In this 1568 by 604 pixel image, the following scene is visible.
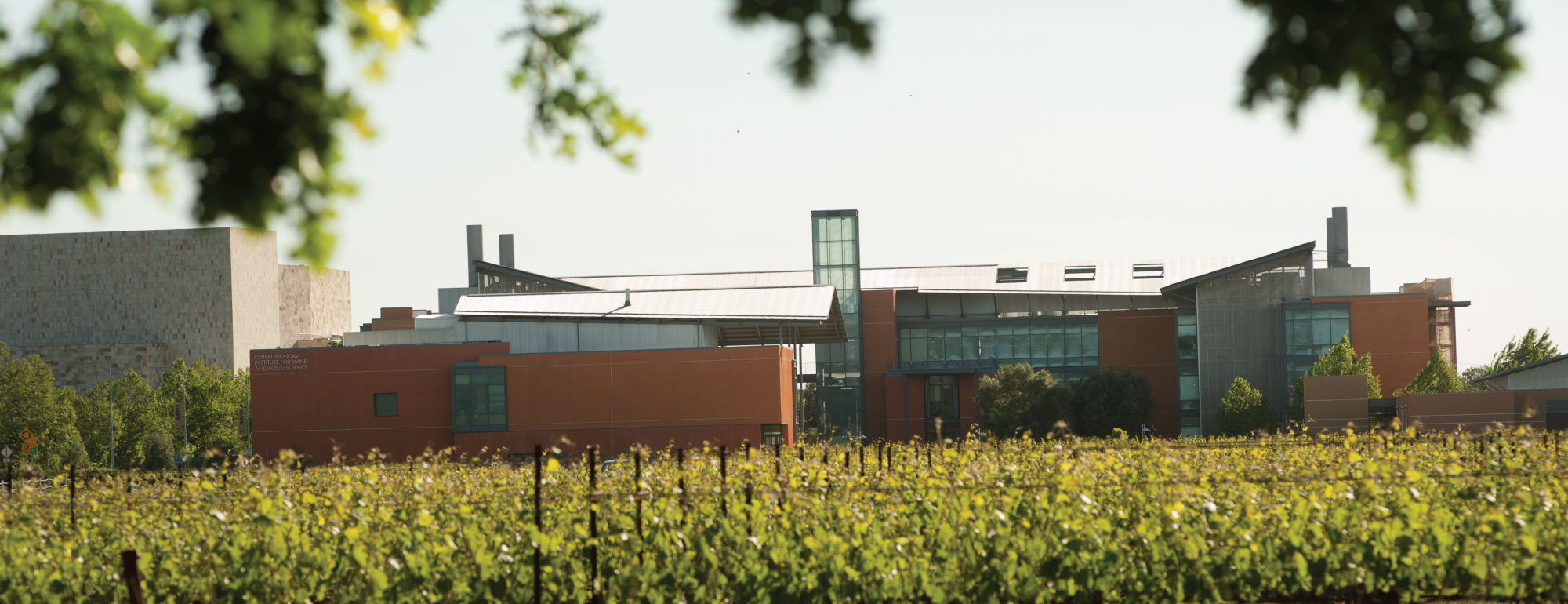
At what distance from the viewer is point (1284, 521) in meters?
9.98

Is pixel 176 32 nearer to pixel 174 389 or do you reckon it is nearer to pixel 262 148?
pixel 262 148

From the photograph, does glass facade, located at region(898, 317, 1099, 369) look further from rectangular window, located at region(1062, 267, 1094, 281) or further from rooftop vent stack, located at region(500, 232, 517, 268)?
rooftop vent stack, located at region(500, 232, 517, 268)

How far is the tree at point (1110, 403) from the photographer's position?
56.9 meters

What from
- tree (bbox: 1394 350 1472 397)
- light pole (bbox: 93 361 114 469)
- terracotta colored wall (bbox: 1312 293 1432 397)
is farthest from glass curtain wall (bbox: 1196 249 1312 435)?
light pole (bbox: 93 361 114 469)

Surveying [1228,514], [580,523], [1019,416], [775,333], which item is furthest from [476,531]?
[1019,416]

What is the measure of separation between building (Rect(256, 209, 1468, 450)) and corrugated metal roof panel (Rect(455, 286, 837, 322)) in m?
0.08

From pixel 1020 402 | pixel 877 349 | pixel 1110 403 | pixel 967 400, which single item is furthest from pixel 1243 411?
pixel 877 349

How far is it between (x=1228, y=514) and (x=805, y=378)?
185 feet

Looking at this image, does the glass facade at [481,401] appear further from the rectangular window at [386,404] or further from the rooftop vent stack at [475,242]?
the rooftop vent stack at [475,242]

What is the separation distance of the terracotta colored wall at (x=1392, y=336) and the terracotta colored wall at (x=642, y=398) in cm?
2732

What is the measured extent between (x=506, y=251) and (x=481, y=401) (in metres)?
41.8

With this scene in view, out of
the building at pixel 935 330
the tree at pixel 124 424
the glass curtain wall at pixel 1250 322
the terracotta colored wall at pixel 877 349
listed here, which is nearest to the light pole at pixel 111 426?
the tree at pixel 124 424

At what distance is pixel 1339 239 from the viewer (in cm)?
7762

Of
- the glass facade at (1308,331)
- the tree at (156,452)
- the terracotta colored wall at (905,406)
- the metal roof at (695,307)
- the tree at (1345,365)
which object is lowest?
the tree at (156,452)
